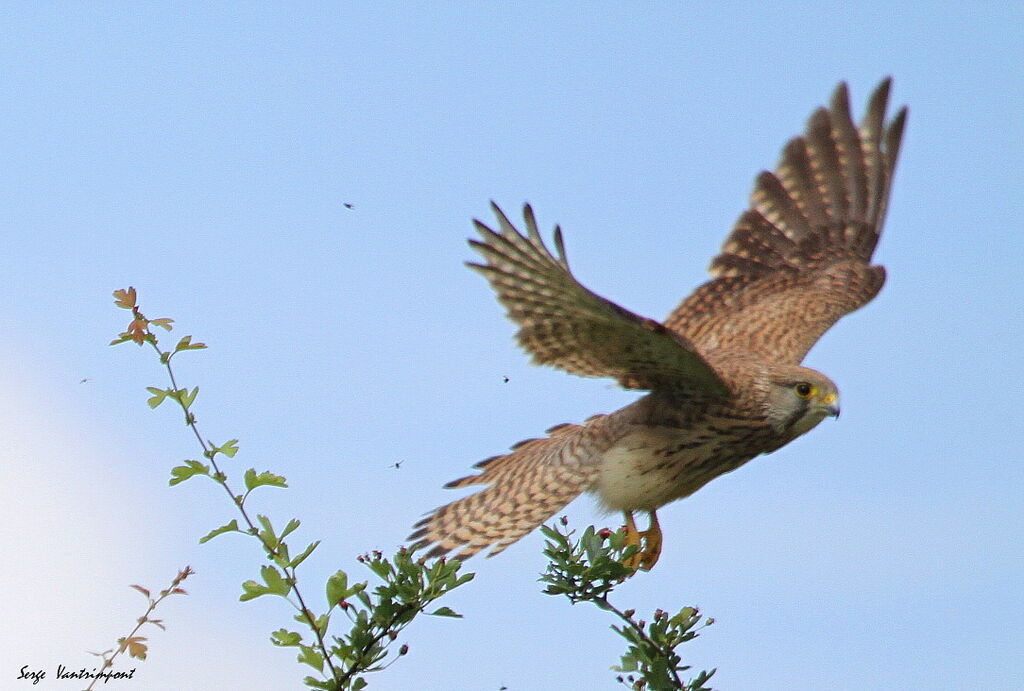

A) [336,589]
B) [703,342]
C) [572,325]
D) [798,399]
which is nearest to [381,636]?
[336,589]

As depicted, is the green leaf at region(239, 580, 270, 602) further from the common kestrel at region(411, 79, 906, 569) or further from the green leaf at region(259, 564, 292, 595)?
the common kestrel at region(411, 79, 906, 569)

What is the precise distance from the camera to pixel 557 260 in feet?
14.6

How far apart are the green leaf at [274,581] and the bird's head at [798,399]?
2.95 meters

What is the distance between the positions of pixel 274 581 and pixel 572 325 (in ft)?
7.09

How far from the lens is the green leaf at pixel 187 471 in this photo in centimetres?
303

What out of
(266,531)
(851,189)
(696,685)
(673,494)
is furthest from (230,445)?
(851,189)

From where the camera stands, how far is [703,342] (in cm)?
639

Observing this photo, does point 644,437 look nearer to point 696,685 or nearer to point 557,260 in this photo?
point 557,260

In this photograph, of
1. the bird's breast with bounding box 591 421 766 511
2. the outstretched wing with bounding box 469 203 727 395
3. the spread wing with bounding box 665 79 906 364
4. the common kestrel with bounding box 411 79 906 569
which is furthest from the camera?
the spread wing with bounding box 665 79 906 364

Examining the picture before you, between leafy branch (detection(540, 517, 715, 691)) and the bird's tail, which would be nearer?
leafy branch (detection(540, 517, 715, 691))

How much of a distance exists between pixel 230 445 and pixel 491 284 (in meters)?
1.88

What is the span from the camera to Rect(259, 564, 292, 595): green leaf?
2973 mm

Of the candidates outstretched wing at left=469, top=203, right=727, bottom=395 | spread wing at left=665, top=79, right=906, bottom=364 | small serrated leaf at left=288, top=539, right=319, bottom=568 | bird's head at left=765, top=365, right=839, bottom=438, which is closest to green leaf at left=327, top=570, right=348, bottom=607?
small serrated leaf at left=288, top=539, right=319, bottom=568

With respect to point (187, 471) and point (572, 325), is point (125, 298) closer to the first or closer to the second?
point (187, 471)
